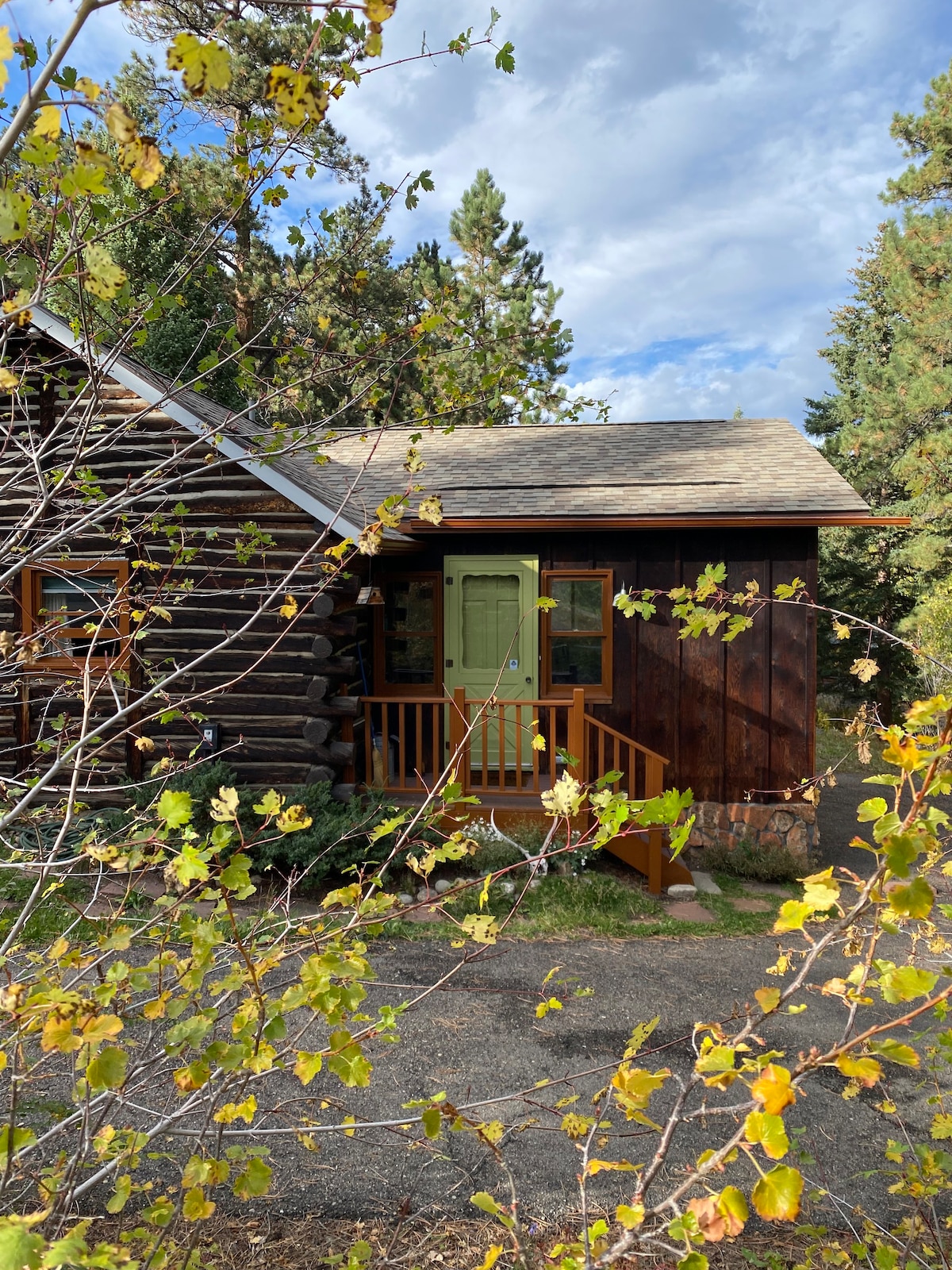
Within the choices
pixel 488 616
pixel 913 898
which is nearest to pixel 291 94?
pixel 913 898

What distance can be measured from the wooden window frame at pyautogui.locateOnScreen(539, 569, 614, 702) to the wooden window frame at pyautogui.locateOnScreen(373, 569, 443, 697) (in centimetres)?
125

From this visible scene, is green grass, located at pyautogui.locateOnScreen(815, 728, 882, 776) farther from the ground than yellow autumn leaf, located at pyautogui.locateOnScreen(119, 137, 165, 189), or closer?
closer

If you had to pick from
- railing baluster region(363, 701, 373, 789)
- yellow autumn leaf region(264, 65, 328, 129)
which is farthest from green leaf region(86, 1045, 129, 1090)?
railing baluster region(363, 701, 373, 789)

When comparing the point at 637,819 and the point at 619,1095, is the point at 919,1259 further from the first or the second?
the point at 637,819

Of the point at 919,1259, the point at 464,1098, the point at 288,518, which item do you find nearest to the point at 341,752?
the point at 288,518

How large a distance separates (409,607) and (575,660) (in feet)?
6.98

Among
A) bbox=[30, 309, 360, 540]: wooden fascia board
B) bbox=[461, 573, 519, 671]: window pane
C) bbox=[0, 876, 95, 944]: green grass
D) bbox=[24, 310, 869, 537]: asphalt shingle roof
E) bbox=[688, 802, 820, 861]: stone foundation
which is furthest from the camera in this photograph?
bbox=[461, 573, 519, 671]: window pane

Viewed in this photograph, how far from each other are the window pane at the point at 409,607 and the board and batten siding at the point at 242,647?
1356 mm

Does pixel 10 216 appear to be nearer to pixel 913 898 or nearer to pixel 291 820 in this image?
pixel 291 820

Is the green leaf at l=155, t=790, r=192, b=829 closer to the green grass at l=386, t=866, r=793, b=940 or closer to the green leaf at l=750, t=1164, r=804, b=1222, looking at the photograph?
the green leaf at l=750, t=1164, r=804, b=1222

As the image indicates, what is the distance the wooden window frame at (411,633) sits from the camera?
913cm

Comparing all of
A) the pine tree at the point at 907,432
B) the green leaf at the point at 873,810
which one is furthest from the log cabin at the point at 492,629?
the pine tree at the point at 907,432

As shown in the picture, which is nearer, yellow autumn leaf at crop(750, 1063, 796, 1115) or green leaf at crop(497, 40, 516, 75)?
yellow autumn leaf at crop(750, 1063, 796, 1115)

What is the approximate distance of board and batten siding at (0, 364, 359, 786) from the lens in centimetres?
766
